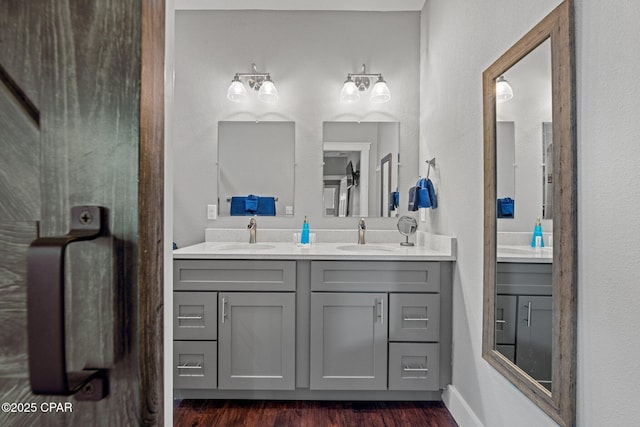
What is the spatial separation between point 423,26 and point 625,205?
7.07 ft

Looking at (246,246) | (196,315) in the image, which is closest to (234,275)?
(196,315)

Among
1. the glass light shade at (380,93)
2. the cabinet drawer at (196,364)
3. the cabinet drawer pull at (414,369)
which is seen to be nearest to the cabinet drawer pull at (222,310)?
the cabinet drawer at (196,364)

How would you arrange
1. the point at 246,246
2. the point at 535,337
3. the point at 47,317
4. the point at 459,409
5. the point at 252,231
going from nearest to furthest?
the point at 47,317
the point at 535,337
the point at 459,409
the point at 246,246
the point at 252,231

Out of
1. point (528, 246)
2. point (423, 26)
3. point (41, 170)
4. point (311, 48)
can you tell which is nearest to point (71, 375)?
point (41, 170)

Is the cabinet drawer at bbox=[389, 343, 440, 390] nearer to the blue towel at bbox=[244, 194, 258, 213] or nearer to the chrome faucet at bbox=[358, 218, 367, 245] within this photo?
the chrome faucet at bbox=[358, 218, 367, 245]

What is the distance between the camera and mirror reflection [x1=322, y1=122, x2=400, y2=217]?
2.59 m

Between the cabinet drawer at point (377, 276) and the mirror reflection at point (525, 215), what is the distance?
0.54 m

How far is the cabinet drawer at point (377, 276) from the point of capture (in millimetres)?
1964

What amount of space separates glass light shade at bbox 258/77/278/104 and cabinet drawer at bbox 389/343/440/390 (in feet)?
6.02

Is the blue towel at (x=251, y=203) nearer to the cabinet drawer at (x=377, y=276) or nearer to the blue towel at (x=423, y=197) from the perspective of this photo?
the cabinet drawer at (x=377, y=276)

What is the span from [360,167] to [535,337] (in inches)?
65.1

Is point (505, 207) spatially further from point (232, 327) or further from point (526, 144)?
point (232, 327)

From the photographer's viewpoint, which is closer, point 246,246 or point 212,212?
point 246,246

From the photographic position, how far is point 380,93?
100 inches
